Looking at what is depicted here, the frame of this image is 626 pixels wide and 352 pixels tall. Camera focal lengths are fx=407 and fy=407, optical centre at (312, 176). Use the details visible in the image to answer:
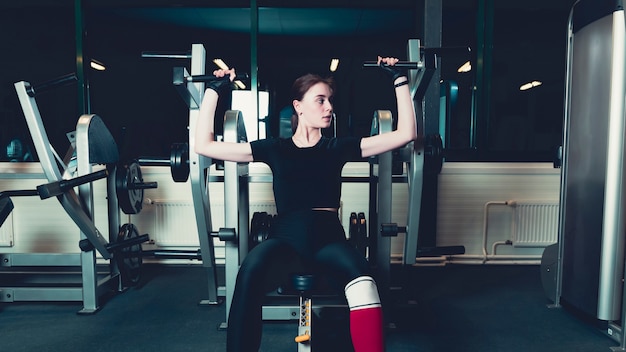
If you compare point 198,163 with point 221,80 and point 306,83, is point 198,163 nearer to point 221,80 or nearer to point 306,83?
point 221,80

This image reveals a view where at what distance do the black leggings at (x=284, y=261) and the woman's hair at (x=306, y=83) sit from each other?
1.68 feet

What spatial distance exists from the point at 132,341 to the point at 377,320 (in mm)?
1305

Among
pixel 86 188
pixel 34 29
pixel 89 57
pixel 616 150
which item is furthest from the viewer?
pixel 34 29

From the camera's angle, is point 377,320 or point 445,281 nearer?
point 377,320

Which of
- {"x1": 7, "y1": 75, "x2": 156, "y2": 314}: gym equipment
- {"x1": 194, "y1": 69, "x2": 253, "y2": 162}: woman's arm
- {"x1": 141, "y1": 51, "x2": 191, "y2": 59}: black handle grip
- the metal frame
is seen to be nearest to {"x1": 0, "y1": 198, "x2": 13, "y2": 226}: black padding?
{"x1": 7, "y1": 75, "x2": 156, "y2": 314}: gym equipment

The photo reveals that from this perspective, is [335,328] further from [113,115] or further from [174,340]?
[113,115]

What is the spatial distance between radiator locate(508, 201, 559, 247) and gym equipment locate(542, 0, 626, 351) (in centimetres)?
92

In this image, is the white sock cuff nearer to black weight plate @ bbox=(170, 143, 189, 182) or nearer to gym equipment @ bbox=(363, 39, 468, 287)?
gym equipment @ bbox=(363, 39, 468, 287)

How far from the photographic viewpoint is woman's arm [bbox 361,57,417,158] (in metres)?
1.63

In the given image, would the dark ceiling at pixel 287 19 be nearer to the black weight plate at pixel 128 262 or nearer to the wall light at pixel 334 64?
the wall light at pixel 334 64

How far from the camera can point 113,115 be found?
24.8ft

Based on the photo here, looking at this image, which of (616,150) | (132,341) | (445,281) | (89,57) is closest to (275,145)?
(132,341)

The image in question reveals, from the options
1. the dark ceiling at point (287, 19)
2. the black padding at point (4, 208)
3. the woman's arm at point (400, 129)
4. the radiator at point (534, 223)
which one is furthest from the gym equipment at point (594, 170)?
the dark ceiling at point (287, 19)

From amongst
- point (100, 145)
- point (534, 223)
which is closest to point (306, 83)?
point (100, 145)
